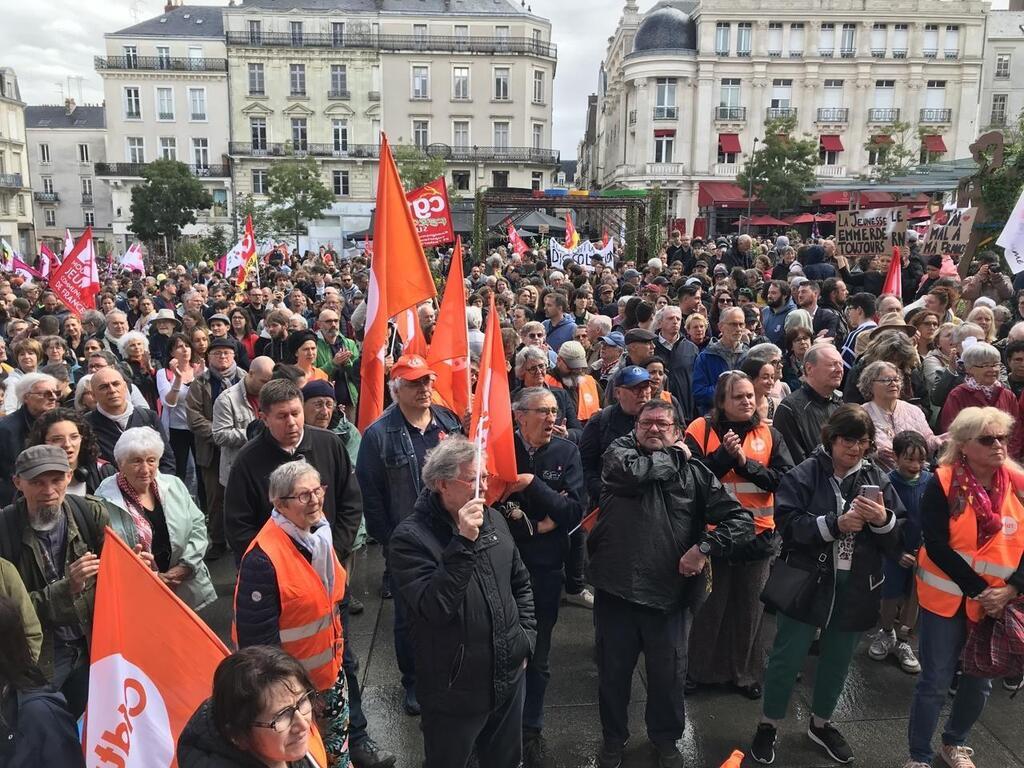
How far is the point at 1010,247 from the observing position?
7805 mm

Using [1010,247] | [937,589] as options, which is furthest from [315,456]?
[1010,247]

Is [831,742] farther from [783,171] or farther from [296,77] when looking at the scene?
[296,77]

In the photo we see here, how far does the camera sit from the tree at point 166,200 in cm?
4634

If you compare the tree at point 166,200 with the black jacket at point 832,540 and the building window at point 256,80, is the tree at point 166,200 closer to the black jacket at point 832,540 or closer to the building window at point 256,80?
the building window at point 256,80

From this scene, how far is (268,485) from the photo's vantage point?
151 inches

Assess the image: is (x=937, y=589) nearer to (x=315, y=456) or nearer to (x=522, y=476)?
(x=522, y=476)

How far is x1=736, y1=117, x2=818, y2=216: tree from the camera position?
3844 cm

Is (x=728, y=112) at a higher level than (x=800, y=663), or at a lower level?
higher

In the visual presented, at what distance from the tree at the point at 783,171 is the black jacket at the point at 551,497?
37.5 meters

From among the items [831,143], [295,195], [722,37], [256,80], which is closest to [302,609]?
[295,195]

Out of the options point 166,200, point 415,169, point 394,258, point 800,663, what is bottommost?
point 800,663

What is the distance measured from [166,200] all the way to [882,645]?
49.0m

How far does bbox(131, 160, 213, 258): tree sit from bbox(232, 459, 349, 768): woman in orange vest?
155 feet

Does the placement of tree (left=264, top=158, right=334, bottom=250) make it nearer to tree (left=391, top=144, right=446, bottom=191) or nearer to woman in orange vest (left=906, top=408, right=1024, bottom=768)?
tree (left=391, top=144, right=446, bottom=191)
